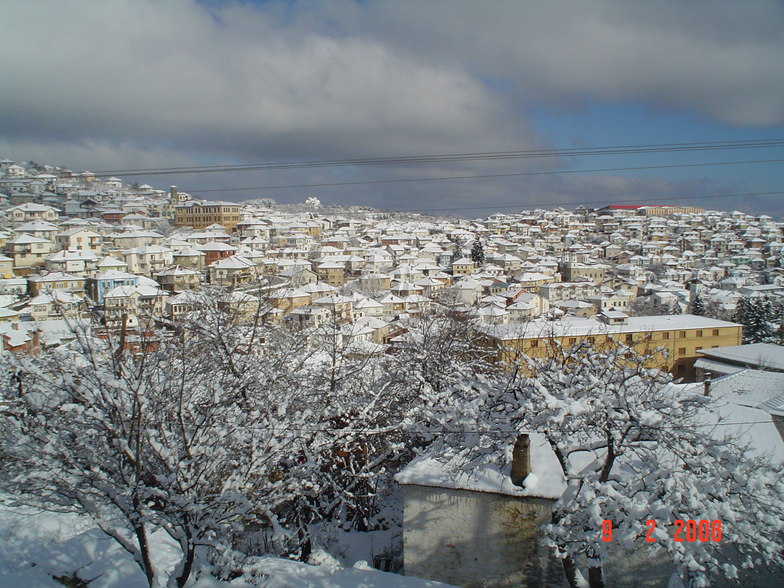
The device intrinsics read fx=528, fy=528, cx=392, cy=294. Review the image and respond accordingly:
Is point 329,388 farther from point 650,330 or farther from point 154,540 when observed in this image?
point 650,330

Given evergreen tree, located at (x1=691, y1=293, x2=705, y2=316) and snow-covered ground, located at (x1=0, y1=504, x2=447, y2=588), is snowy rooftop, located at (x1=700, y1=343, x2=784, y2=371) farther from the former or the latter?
evergreen tree, located at (x1=691, y1=293, x2=705, y2=316)

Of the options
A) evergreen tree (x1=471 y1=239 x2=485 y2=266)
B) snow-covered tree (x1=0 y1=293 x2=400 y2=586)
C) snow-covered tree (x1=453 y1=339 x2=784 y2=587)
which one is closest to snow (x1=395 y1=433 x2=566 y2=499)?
snow-covered tree (x1=453 y1=339 x2=784 y2=587)

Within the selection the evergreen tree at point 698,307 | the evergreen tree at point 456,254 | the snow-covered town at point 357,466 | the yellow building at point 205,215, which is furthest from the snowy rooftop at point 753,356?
the yellow building at point 205,215

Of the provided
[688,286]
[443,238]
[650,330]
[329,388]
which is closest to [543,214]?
[443,238]

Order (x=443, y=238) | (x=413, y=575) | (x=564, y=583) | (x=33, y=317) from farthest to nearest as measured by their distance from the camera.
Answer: (x=443, y=238), (x=33, y=317), (x=413, y=575), (x=564, y=583)

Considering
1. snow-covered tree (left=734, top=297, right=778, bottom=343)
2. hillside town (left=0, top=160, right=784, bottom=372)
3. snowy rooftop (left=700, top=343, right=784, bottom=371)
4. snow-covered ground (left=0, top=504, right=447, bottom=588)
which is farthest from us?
snow-covered tree (left=734, top=297, right=778, bottom=343)

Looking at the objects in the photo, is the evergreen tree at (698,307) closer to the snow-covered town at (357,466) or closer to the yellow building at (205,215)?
the snow-covered town at (357,466)
